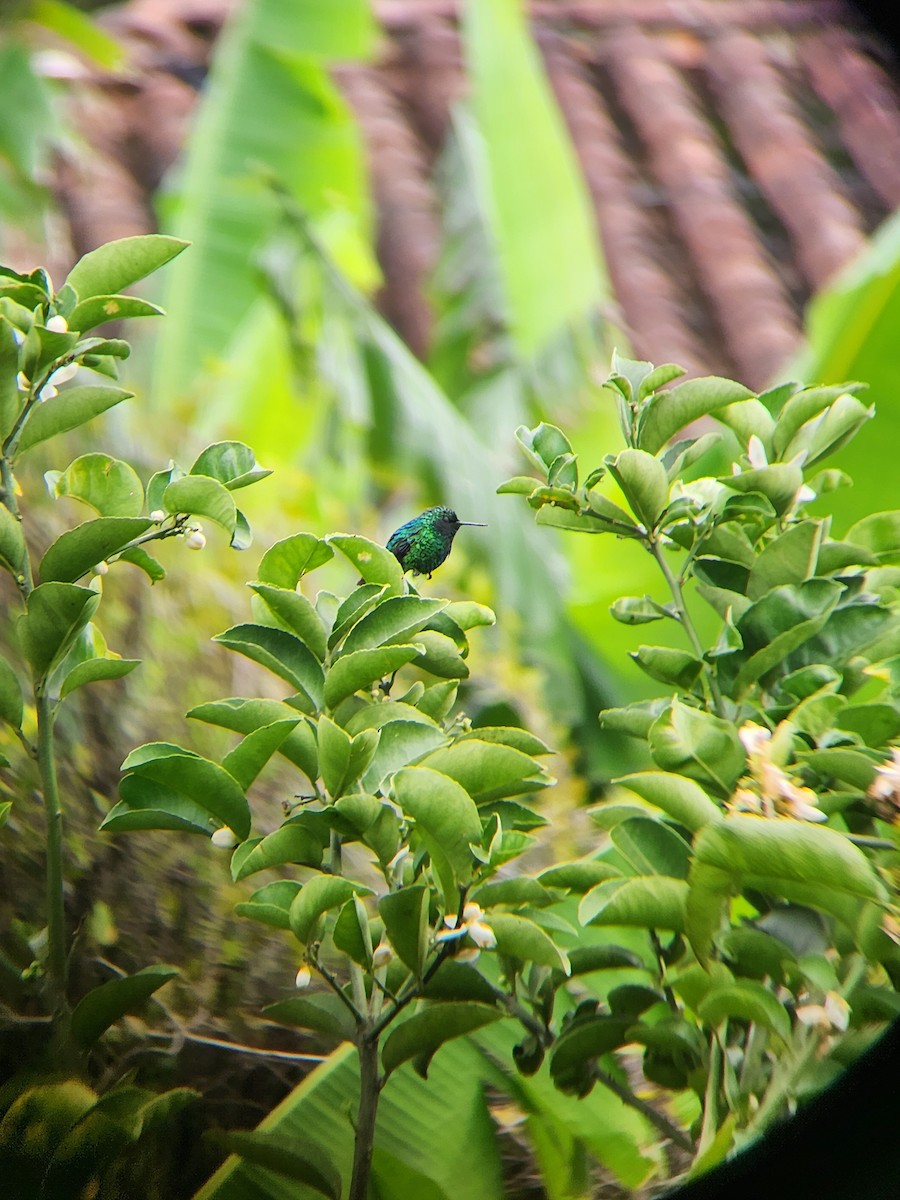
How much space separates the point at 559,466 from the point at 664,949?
242mm

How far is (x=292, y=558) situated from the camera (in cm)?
52

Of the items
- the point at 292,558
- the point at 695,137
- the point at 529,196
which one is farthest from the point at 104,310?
the point at 529,196

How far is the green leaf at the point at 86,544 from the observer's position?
49 cm

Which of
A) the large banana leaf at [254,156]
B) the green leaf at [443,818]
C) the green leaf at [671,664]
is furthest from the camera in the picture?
the large banana leaf at [254,156]

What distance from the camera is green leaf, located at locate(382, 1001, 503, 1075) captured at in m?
0.49

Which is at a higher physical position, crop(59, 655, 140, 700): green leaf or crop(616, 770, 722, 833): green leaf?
crop(616, 770, 722, 833): green leaf

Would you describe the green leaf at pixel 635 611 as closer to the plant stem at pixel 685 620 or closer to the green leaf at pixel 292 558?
the plant stem at pixel 685 620

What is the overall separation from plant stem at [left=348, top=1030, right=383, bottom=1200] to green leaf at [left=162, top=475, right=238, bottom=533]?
0.24 meters

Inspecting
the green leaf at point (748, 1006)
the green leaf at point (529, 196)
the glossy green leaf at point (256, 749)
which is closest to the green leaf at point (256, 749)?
the glossy green leaf at point (256, 749)

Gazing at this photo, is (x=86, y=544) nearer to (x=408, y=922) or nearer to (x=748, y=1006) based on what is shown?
(x=408, y=922)

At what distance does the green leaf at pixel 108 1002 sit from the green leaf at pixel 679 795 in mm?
217

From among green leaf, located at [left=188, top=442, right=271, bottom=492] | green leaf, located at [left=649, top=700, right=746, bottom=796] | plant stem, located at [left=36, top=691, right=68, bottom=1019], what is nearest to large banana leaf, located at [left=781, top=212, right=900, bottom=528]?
green leaf, located at [left=649, top=700, right=746, bottom=796]

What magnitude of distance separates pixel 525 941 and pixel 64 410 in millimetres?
315

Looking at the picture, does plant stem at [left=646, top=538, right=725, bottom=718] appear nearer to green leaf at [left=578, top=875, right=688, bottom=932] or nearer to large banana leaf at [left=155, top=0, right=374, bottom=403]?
green leaf at [left=578, top=875, right=688, bottom=932]
